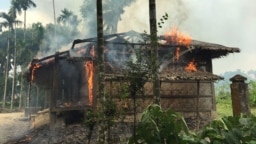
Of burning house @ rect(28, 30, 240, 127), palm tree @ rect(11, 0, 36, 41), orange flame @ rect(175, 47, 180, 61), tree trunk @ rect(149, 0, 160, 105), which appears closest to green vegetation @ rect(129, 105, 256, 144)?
tree trunk @ rect(149, 0, 160, 105)

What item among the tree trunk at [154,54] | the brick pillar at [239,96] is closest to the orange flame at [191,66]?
A: the tree trunk at [154,54]

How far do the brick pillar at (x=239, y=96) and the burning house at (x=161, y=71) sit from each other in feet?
25.1

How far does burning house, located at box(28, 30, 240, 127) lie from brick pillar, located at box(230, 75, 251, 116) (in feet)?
25.1

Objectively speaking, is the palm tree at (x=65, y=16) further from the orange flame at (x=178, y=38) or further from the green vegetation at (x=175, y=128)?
the green vegetation at (x=175, y=128)

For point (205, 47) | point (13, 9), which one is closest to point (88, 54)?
point (205, 47)

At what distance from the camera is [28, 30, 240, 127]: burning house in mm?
17203

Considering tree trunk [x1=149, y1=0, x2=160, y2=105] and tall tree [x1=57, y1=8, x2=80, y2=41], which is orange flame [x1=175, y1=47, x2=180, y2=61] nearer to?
tree trunk [x1=149, y1=0, x2=160, y2=105]

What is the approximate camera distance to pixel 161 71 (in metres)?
17.9

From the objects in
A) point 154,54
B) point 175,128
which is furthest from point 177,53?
point 175,128

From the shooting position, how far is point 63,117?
58.5ft

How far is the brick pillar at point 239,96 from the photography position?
8.02 meters

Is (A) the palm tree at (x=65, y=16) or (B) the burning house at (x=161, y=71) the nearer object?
(B) the burning house at (x=161, y=71)

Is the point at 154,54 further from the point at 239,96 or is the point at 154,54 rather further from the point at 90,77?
the point at 90,77

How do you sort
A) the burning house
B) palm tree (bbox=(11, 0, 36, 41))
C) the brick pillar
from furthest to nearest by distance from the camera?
palm tree (bbox=(11, 0, 36, 41)), the burning house, the brick pillar
